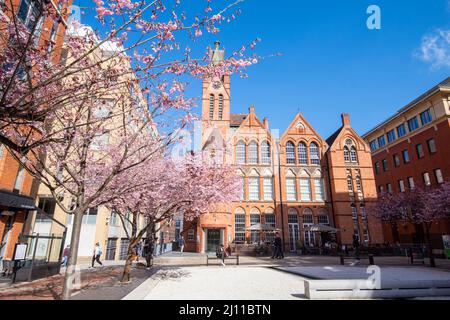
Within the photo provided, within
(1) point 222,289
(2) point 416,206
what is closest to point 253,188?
(2) point 416,206

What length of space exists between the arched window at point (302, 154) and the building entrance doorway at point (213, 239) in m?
14.7

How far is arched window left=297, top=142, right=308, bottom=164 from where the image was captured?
35.3 metres

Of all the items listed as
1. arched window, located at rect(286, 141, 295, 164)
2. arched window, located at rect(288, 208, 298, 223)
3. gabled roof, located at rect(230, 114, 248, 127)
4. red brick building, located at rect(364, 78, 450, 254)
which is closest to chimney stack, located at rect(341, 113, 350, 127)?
red brick building, located at rect(364, 78, 450, 254)

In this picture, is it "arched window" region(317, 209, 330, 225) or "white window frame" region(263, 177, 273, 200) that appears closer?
"arched window" region(317, 209, 330, 225)

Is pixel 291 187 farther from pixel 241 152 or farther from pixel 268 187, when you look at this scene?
pixel 241 152

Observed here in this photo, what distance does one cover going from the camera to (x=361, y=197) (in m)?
33.7

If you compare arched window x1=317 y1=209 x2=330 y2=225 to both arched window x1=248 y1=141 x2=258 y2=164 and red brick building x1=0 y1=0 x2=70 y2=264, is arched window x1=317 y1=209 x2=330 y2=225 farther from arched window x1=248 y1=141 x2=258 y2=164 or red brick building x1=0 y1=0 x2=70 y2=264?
red brick building x1=0 y1=0 x2=70 y2=264

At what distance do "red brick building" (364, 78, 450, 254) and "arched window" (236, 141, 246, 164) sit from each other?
2238 centimetres

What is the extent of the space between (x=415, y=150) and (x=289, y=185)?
1791cm

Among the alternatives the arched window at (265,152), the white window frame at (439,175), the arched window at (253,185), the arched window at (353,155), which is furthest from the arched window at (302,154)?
the white window frame at (439,175)

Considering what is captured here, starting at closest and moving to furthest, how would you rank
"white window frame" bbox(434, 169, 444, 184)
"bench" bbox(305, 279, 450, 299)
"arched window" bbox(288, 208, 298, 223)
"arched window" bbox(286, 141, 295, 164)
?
"bench" bbox(305, 279, 450, 299), "white window frame" bbox(434, 169, 444, 184), "arched window" bbox(288, 208, 298, 223), "arched window" bbox(286, 141, 295, 164)

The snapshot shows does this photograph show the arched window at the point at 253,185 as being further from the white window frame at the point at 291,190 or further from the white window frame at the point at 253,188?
the white window frame at the point at 291,190

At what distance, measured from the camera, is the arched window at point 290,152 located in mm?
35031

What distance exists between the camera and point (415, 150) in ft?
114
